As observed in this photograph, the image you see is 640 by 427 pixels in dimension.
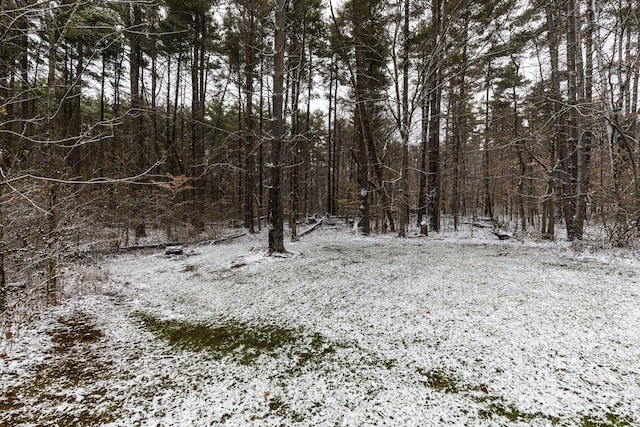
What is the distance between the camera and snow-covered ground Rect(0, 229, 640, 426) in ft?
5.98

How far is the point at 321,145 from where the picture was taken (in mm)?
26234

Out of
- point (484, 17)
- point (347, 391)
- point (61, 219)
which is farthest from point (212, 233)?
point (484, 17)

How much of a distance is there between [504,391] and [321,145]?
1006 inches

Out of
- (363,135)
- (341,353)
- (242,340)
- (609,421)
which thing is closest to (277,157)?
(242,340)

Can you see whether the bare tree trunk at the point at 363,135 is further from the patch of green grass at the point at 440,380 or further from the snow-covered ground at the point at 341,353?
the patch of green grass at the point at 440,380

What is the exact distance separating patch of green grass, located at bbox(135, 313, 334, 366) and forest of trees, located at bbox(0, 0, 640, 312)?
1769 mm

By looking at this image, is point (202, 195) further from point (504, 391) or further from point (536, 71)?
point (536, 71)

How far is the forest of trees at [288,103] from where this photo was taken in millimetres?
3730

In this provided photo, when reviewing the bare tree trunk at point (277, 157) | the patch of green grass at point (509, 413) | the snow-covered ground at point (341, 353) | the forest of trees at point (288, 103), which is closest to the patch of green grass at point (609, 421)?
the snow-covered ground at point (341, 353)

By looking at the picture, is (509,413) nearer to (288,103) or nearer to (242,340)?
(242,340)

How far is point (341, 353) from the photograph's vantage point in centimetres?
252

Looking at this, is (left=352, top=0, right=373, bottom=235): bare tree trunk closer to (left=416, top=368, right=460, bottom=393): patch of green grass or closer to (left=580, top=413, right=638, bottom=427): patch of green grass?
(left=416, top=368, right=460, bottom=393): patch of green grass

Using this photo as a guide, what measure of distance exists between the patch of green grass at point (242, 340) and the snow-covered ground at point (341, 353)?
0.07ft

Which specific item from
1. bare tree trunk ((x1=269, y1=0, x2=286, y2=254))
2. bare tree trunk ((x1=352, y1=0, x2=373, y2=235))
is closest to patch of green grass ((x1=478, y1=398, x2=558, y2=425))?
bare tree trunk ((x1=269, y1=0, x2=286, y2=254))
